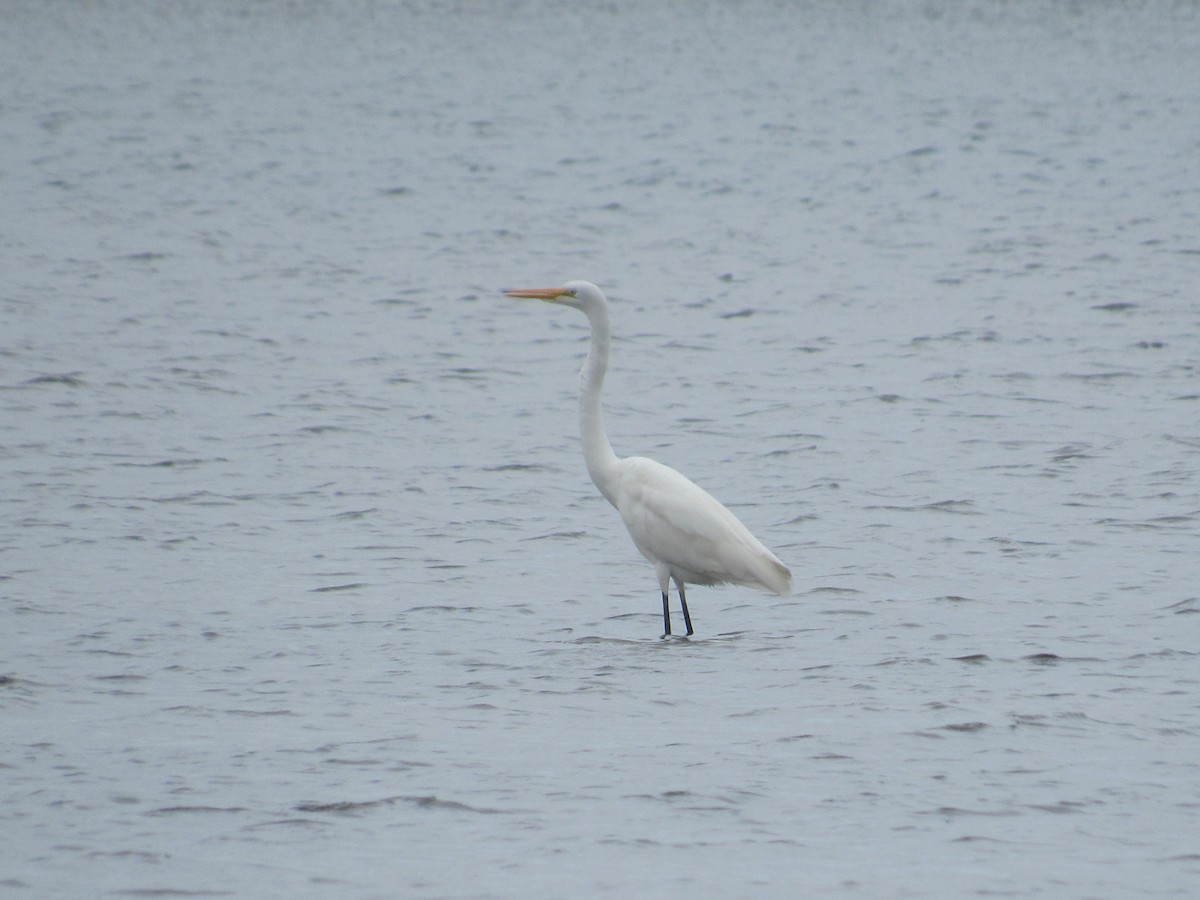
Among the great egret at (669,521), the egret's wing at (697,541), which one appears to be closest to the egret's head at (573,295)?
the great egret at (669,521)

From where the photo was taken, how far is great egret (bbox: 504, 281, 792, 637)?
8.03 metres

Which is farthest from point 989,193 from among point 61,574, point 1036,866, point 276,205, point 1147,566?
point 1036,866

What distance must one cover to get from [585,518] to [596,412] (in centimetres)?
196

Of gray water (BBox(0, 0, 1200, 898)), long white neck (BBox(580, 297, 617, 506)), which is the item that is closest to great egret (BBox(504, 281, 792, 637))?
long white neck (BBox(580, 297, 617, 506))

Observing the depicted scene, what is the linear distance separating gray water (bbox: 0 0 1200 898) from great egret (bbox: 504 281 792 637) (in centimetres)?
27

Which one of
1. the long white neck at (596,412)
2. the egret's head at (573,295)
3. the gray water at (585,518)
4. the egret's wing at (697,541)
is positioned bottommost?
the gray water at (585,518)

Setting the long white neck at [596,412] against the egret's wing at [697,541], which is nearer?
the egret's wing at [697,541]

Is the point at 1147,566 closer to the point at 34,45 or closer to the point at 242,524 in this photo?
the point at 242,524

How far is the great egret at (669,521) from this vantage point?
8031mm

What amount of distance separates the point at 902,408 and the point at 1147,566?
443 centimetres

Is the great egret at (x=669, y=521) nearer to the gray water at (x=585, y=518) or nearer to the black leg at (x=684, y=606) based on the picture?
the black leg at (x=684, y=606)

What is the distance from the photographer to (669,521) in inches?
318

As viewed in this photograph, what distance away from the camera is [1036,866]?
5.41m

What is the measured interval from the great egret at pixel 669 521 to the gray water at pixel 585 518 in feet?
0.89
